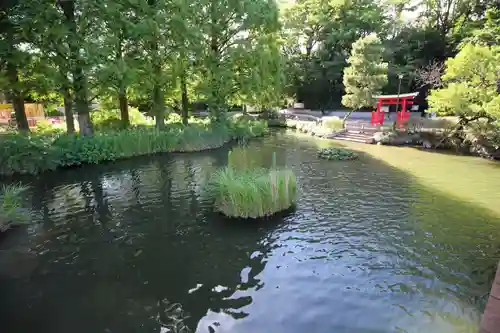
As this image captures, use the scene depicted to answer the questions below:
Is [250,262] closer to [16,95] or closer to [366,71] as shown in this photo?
[16,95]

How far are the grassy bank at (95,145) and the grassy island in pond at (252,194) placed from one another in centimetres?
816

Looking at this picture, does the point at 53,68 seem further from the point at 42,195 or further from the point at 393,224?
the point at 393,224

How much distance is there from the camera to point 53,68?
14.0 metres

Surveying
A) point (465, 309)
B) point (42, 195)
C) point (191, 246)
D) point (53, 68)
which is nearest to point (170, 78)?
point (53, 68)

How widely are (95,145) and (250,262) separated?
11.0 meters

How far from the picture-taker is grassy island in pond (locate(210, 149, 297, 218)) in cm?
781

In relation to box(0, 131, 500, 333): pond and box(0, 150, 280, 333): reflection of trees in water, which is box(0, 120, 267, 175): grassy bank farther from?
box(0, 150, 280, 333): reflection of trees in water

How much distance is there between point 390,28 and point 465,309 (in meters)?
36.3

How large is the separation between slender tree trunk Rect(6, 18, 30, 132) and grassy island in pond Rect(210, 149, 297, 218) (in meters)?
11.6

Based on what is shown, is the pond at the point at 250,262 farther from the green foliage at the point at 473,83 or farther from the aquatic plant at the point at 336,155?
the green foliage at the point at 473,83

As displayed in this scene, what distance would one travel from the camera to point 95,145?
1423cm

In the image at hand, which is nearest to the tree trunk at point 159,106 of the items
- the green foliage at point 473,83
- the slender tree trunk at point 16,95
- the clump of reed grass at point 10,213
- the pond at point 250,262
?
the slender tree trunk at point 16,95

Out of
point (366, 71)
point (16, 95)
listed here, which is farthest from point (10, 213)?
point (366, 71)

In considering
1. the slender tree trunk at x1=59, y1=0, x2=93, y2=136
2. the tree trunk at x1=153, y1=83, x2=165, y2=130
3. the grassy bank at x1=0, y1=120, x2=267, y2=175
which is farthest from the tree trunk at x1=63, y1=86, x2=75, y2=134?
the tree trunk at x1=153, y1=83, x2=165, y2=130
